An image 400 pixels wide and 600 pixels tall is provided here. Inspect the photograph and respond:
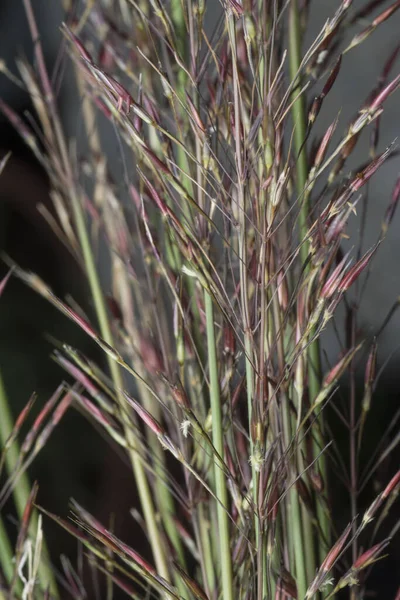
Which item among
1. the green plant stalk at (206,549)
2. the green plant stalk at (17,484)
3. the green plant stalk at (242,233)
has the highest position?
the green plant stalk at (242,233)

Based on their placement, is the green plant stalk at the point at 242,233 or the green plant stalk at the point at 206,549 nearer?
the green plant stalk at the point at 242,233

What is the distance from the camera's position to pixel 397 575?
103cm

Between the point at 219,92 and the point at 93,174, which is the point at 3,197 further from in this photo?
the point at 219,92

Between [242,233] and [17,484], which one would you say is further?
[17,484]

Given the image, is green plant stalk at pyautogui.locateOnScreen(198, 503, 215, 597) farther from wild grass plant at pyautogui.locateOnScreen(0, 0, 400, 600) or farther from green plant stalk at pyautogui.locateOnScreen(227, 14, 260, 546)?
green plant stalk at pyautogui.locateOnScreen(227, 14, 260, 546)

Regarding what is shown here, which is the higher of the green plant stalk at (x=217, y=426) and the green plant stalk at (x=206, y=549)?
the green plant stalk at (x=217, y=426)

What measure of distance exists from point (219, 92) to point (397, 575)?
886mm

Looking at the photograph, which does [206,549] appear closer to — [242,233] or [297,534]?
[297,534]

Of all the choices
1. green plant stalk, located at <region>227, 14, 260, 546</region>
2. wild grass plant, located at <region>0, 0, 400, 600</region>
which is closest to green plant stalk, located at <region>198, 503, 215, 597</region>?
wild grass plant, located at <region>0, 0, 400, 600</region>

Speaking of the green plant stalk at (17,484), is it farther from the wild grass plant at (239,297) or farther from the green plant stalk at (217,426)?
the green plant stalk at (217,426)

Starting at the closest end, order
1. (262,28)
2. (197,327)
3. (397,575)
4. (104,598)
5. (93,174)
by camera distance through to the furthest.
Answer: (262,28)
(197,327)
(93,174)
(397,575)
(104,598)

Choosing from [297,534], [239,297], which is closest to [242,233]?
[239,297]

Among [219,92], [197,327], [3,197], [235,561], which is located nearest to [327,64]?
[219,92]

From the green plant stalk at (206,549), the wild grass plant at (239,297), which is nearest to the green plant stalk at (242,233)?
the wild grass plant at (239,297)
